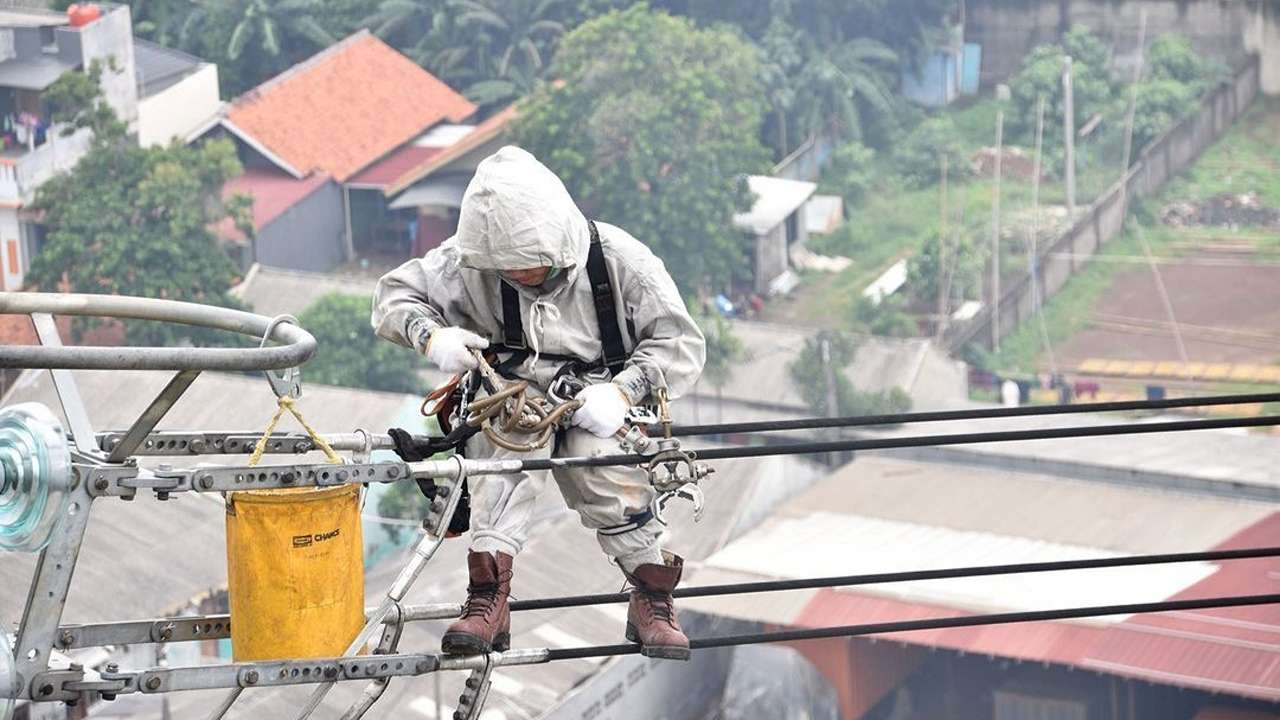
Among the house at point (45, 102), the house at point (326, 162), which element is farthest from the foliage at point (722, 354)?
the house at point (45, 102)

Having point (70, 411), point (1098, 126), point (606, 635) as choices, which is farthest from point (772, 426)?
point (1098, 126)

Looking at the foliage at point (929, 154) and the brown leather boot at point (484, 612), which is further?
the foliage at point (929, 154)

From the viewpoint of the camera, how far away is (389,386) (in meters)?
43.5

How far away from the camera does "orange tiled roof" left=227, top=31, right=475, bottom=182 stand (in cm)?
5425

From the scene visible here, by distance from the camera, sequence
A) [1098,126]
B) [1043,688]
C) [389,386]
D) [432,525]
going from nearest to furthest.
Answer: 1. [432,525]
2. [1043,688]
3. [389,386]
4. [1098,126]

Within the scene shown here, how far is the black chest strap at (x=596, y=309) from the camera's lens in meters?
4.43

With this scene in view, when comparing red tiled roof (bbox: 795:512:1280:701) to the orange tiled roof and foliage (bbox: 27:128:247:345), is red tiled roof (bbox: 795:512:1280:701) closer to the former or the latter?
foliage (bbox: 27:128:247:345)

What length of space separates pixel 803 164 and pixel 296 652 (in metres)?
55.7

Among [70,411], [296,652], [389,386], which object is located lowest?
[389,386]

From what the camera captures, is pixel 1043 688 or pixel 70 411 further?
pixel 1043 688

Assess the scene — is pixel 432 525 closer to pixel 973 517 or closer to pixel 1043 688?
pixel 1043 688

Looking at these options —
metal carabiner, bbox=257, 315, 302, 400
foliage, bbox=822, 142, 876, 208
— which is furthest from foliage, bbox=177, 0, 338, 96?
metal carabiner, bbox=257, 315, 302, 400

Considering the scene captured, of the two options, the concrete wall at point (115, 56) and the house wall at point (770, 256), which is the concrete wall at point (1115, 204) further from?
the concrete wall at point (115, 56)

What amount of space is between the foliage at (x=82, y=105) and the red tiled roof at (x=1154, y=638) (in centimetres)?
2856
